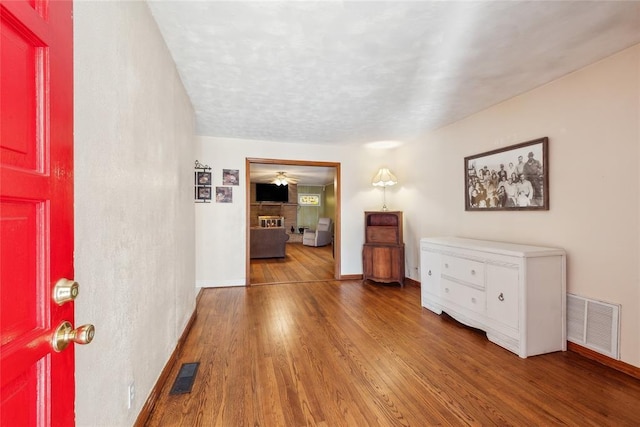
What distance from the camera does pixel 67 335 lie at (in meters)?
0.65

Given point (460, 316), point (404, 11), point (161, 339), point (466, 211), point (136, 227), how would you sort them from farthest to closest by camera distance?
1. point (466, 211)
2. point (460, 316)
3. point (161, 339)
4. point (404, 11)
5. point (136, 227)

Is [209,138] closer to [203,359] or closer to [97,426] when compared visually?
[203,359]

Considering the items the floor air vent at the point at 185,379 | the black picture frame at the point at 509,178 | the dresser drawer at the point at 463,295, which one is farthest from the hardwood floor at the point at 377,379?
the black picture frame at the point at 509,178

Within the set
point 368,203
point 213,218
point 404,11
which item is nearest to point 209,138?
point 213,218

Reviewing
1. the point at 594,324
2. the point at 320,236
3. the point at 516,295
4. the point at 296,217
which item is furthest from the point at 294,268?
the point at 296,217

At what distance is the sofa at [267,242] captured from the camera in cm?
652

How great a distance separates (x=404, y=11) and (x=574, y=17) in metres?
1.03

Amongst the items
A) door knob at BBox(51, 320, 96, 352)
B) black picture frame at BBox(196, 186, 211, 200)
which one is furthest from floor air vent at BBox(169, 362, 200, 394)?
black picture frame at BBox(196, 186, 211, 200)

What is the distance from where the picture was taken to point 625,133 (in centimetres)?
202

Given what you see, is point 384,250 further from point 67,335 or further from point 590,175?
point 67,335

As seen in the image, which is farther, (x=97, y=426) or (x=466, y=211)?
(x=466, y=211)

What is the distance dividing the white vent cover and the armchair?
6839 mm

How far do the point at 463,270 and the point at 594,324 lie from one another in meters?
0.99

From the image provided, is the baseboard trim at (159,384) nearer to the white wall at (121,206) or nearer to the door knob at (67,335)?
the white wall at (121,206)
